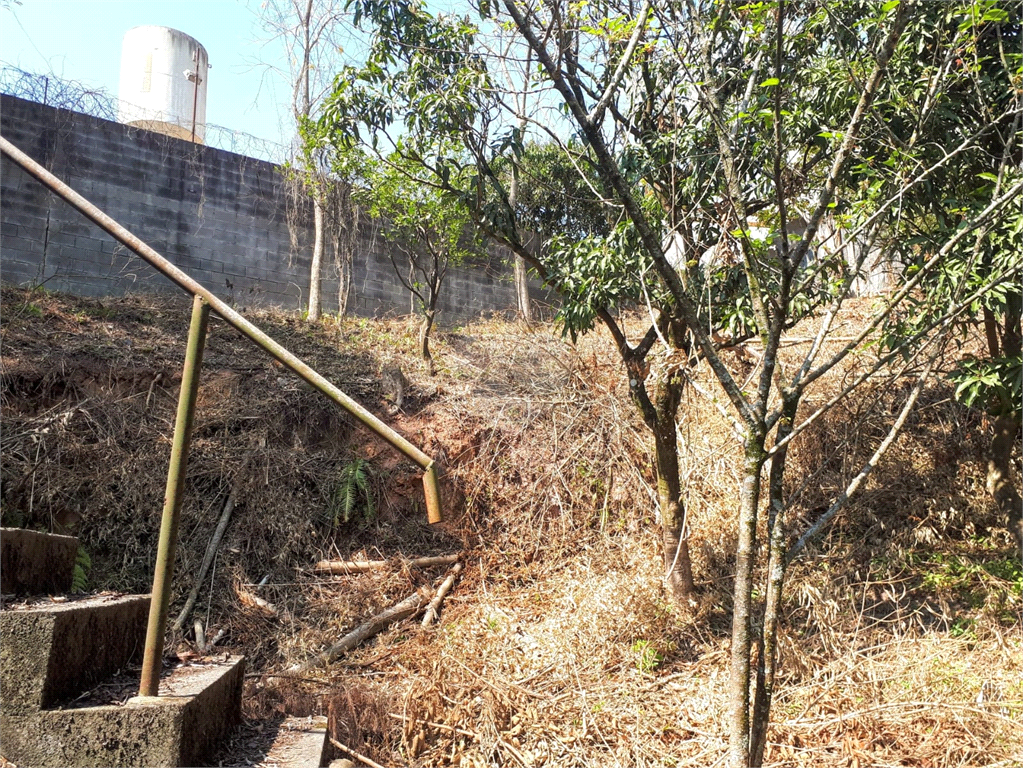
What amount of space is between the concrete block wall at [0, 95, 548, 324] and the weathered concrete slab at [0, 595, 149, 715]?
265 inches

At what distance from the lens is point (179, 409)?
2.07 meters

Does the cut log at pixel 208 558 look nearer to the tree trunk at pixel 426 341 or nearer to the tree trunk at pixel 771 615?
the tree trunk at pixel 426 341

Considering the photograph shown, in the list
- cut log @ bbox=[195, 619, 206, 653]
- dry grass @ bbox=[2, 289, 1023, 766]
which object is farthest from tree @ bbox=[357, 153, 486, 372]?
cut log @ bbox=[195, 619, 206, 653]

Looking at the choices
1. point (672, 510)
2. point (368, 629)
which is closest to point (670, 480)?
point (672, 510)

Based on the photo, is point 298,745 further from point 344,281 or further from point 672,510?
point 344,281

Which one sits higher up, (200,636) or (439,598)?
(439,598)

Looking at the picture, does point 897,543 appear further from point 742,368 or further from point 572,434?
point 572,434

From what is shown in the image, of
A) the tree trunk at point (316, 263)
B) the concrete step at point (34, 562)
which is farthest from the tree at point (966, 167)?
the tree trunk at point (316, 263)

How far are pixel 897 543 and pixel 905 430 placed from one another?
1.17 meters

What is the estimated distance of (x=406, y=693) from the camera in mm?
4344

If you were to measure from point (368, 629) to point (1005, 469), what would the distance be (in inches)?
190

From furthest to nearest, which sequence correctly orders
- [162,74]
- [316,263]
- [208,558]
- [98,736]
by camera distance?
1. [162,74]
2. [316,263]
3. [208,558]
4. [98,736]

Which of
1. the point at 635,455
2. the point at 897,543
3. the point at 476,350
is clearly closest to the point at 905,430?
the point at 897,543

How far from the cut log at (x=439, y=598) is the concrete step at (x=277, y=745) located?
257cm
